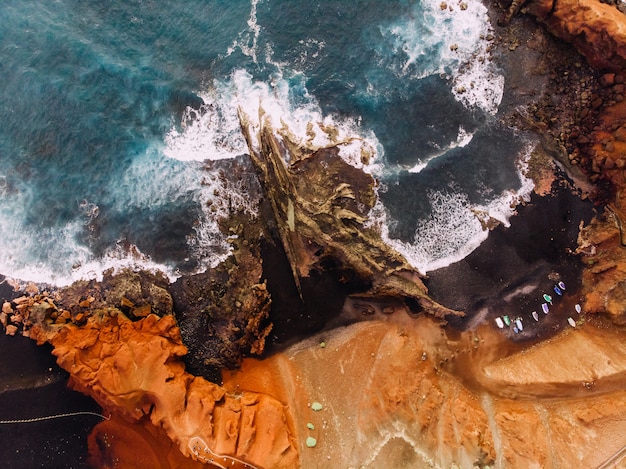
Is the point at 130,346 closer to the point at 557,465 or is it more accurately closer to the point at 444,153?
the point at 444,153

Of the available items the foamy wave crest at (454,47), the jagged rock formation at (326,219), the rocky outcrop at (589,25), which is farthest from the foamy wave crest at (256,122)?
the rocky outcrop at (589,25)

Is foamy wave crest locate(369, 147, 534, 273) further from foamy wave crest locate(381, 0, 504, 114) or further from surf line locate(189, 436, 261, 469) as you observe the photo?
surf line locate(189, 436, 261, 469)

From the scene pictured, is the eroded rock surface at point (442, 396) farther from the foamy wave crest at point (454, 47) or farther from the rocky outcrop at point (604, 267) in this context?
the foamy wave crest at point (454, 47)

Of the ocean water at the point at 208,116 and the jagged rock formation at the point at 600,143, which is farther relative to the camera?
the ocean water at the point at 208,116

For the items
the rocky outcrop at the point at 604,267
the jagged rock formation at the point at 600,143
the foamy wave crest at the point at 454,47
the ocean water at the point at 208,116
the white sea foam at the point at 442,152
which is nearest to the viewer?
the jagged rock formation at the point at 600,143

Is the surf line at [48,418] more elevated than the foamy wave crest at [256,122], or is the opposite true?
the foamy wave crest at [256,122]

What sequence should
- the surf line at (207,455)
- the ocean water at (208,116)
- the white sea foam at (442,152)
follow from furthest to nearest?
the white sea foam at (442,152) → the ocean water at (208,116) → the surf line at (207,455)

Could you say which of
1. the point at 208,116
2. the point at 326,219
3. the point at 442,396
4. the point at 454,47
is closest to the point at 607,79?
the point at 454,47

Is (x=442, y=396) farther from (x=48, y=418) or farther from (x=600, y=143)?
(x=48, y=418)

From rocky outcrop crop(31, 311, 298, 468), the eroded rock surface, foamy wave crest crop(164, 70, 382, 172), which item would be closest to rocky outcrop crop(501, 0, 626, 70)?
foamy wave crest crop(164, 70, 382, 172)
